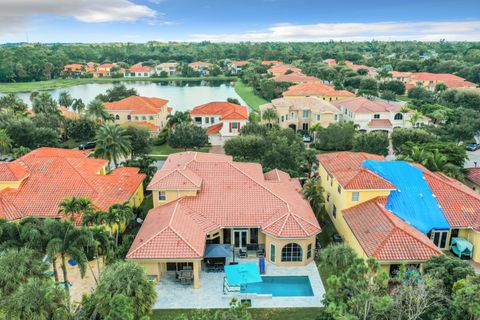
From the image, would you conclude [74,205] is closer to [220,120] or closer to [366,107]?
[220,120]

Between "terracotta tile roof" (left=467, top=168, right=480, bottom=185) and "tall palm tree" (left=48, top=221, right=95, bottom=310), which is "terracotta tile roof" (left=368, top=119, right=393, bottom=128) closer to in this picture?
"terracotta tile roof" (left=467, top=168, right=480, bottom=185)

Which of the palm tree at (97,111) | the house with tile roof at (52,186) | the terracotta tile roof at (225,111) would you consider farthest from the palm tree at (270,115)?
the house with tile roof at (52,186)

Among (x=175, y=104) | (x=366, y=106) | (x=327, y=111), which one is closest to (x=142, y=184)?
(x=327, y=111)

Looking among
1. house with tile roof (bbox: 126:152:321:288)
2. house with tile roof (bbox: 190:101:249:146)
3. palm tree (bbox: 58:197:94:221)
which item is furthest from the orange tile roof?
house with tile roof (bbox: 190:101:249:146)

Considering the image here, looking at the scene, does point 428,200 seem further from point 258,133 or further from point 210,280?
point 258,133

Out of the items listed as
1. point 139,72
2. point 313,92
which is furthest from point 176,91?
point 313,92

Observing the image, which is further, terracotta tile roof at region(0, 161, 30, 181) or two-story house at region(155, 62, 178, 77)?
two-story house at region(155, 62, 178, 77)
